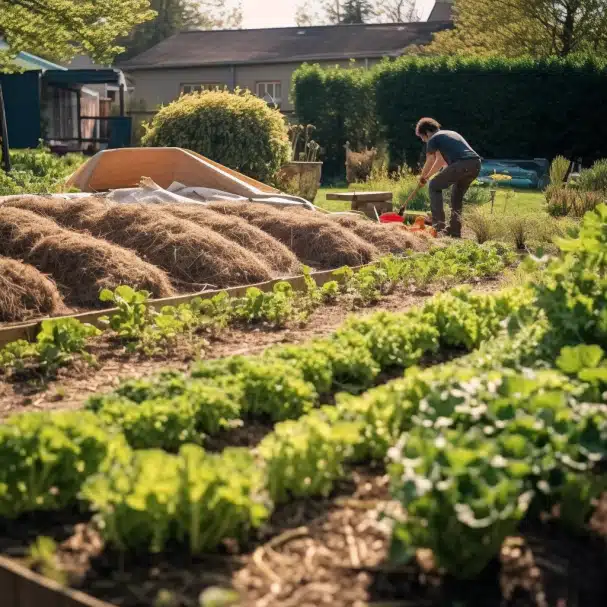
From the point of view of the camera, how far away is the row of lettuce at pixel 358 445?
256cm

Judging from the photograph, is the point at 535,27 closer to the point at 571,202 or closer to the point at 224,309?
the point at 571,202

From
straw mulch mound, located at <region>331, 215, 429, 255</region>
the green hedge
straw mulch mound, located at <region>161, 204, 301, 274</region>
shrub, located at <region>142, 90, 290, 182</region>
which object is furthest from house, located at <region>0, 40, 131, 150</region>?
straw mulch mound, located at <region>161, 204, 301, 274</region>

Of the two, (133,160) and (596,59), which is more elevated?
(596,59)

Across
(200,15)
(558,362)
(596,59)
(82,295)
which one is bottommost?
(82,295)

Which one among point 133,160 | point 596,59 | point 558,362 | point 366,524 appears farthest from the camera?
point 596,59

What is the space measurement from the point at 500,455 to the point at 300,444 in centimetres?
66

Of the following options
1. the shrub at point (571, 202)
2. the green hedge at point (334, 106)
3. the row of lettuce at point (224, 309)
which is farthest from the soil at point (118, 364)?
the green hedge at point (334, 106)

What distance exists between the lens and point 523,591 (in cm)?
259

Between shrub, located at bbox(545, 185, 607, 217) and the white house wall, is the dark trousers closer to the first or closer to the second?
shrub, located at bbox(545, 185, 607, 217)

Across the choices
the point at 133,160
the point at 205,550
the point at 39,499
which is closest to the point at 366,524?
the point at 205,550

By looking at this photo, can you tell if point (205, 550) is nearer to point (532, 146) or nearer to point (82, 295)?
point (82, 295)

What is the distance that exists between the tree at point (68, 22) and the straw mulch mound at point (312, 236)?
23.3 feet

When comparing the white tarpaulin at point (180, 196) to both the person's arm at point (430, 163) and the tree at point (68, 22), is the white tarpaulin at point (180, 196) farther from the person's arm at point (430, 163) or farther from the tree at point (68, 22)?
the tree at point (68, 22)

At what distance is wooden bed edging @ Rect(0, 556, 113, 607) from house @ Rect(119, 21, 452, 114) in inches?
1298
